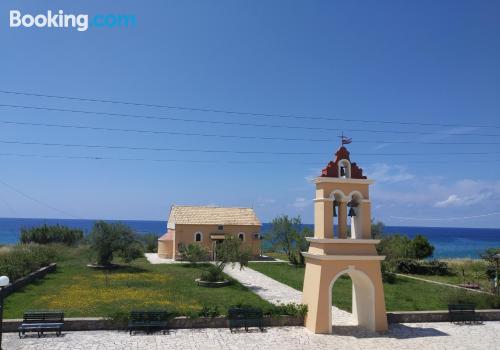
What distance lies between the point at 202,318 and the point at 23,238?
1532 inches

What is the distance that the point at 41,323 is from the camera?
1488 centimetres

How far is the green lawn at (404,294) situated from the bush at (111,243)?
A: 10.6 metres

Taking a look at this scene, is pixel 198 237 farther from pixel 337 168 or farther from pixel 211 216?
pixel 337 168

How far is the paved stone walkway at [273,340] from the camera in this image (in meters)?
14.0

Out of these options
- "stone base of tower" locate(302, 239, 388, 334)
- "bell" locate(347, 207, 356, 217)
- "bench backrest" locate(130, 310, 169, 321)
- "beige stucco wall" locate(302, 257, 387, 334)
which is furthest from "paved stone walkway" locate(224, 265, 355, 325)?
"bench backrest" locate(130, 310, 169, 321)

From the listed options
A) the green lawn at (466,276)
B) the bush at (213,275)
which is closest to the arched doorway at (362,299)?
the bush at (213,275)

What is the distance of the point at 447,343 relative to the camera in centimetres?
1520

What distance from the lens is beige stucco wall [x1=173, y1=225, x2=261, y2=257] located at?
43.1 metres

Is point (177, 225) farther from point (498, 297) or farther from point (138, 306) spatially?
point (498, 297)

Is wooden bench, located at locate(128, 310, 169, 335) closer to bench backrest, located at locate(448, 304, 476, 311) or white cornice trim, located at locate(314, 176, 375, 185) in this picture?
white cornice trim, located at locate(314, 176, 375, 185)

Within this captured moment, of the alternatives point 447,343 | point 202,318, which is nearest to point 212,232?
point 202,318

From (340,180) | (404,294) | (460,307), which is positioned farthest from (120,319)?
(404,294)

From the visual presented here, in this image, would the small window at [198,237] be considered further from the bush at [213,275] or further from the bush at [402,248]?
the bush at [402,248]

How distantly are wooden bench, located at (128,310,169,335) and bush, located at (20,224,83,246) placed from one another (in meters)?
36.5
